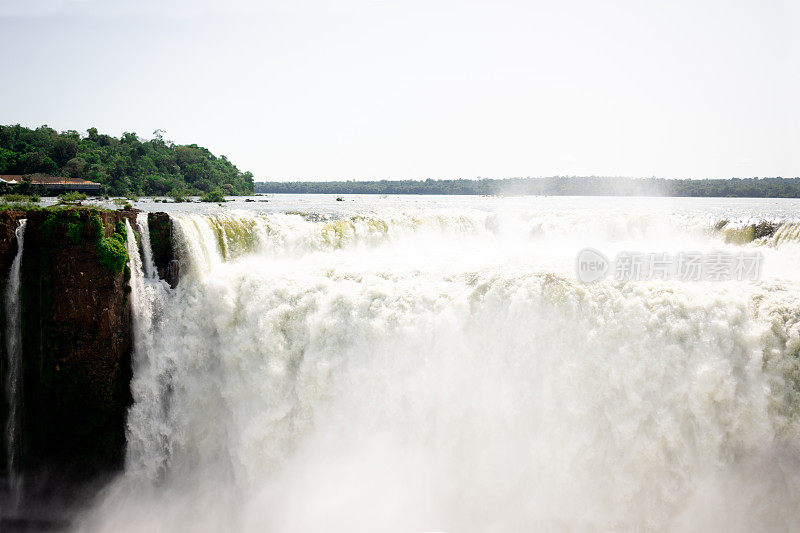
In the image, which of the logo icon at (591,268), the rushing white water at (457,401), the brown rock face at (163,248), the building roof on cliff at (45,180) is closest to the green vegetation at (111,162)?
the building roof on cliff at (45,180)

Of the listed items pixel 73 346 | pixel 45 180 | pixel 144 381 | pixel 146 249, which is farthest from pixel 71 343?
pixel 45 180

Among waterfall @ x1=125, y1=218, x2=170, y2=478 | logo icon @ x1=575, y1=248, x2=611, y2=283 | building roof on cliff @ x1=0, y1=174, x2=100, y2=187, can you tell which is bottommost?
waterfall @ x1=125, y1=218, x2=170, y2=478

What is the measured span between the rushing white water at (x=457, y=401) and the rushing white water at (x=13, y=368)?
1641 millimetres

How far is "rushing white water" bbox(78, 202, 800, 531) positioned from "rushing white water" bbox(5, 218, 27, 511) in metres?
1.64

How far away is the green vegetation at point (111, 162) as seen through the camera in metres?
35.4

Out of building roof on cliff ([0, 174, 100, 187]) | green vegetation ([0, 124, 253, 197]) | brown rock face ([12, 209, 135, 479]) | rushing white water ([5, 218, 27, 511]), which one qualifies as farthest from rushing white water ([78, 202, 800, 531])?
green vegetation ([0, 124, 253, 197])

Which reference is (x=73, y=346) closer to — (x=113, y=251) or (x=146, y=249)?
(x=113, y=251)

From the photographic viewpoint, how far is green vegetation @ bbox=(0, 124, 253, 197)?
3544cm

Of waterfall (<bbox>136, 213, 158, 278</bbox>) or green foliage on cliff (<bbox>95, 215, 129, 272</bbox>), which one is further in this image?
waterfall (<bbox>136, 213, 158, 278</bbox>)

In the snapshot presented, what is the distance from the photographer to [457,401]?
8.04 m

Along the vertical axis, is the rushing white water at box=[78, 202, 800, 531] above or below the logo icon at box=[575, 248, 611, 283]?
below

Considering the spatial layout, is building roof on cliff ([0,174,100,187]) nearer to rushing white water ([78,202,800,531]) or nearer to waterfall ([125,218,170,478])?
rushing white water ([78,202,800,531])

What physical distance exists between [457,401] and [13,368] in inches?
311

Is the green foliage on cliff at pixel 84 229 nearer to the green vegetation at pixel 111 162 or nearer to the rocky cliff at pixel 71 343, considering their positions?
the rocky cliff at pixel 71 343
